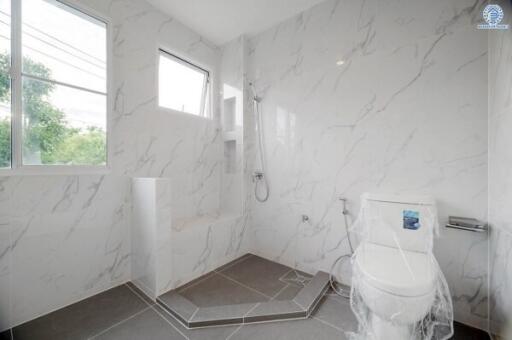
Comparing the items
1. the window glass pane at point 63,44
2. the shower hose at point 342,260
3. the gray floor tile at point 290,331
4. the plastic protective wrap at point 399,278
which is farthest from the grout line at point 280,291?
the window glass pane at point 63,44

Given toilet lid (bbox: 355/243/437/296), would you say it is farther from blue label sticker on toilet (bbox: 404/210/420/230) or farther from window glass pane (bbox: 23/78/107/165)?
window glass pane (bbox: 23/78/107/165)

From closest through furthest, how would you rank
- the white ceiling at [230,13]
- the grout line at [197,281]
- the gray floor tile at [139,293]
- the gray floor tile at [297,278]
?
1. the gray floor tile at [139,293]
2. the grout line at [197,281]
3. the gray floor tile at [297,278]
4. the white ceiling at [230,13]

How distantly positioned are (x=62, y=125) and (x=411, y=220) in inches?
107

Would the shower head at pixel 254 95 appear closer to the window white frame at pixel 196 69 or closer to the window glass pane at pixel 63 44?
the window white frame at pixel 196 69

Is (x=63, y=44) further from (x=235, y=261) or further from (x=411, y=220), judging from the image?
(x=411, y=220)

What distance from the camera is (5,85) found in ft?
4.71

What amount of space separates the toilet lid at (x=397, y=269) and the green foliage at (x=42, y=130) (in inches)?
88.5

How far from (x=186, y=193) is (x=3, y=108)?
61.2 inches

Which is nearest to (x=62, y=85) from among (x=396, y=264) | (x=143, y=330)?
(x=143, y=330)

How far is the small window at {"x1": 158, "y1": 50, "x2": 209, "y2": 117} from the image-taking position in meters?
2.41

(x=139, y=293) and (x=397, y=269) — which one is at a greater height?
(x=397, y=269)

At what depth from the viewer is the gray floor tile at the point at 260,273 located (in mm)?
1944

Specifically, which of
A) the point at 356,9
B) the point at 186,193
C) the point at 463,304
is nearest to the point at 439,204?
the point at 463,304

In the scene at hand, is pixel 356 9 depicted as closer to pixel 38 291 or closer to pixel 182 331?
pixel 182 331
